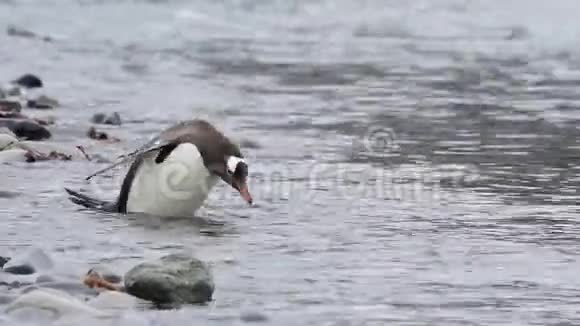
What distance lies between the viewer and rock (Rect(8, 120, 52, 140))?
464 inches

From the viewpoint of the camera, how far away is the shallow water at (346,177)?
6922 millimetres

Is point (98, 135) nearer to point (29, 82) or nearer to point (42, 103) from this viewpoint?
point (42, 103)

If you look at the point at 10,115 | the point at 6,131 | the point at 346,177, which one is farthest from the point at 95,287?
the point at 10,115

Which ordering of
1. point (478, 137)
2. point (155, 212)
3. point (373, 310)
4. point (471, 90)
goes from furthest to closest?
point (471, 90) → point (478, 137) → point (155, 212) → point (373, 310)

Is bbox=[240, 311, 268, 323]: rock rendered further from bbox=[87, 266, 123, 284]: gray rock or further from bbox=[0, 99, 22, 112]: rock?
bbox=[0, 99, 22, 112]: rock

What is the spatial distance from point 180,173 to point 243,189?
412 mm

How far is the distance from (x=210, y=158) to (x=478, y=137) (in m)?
4.40

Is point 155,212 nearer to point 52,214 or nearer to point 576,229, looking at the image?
point 52,214

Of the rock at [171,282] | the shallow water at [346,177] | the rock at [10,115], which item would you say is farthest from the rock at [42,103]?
the rock at [171,282]

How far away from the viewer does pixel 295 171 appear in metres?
10.7

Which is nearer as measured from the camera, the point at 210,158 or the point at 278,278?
the point at 278,278

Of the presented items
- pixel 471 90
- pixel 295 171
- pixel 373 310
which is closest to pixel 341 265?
pixel 373 310

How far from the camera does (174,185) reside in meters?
8.91

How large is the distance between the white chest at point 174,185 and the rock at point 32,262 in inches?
68.4
